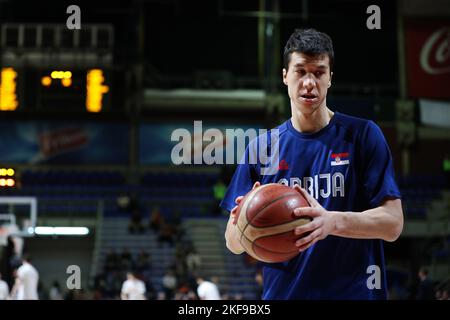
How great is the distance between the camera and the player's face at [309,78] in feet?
9.95

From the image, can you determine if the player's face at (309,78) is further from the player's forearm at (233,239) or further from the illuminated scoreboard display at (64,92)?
the illuminated scoreboard display at (64,92)

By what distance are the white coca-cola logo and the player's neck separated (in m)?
19.0


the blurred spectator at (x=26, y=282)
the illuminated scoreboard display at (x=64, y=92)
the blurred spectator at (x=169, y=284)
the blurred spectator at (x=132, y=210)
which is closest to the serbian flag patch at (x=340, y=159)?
the blurred spectator at (x=26, y=282)

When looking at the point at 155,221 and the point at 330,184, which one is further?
the point at 155,221

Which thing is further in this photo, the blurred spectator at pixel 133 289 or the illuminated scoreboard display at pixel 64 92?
the illuminated scoreboard display at pixel 64 92

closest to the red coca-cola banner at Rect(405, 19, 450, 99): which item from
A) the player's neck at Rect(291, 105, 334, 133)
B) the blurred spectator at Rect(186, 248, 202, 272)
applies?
the blurred spectator at Rect(186, 248, 202, 272)

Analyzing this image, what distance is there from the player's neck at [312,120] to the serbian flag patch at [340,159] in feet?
0.58

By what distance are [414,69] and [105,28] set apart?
9.00 metres

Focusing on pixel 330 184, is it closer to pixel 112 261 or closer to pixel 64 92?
pixel 64 92

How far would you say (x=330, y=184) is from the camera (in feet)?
10.2

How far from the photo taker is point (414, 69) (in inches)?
847

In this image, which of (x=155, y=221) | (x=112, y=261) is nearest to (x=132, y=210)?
(x=155, y=221)

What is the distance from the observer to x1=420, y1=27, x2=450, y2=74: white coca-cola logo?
21250 millimetres

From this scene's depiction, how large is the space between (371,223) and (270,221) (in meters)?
0.39
